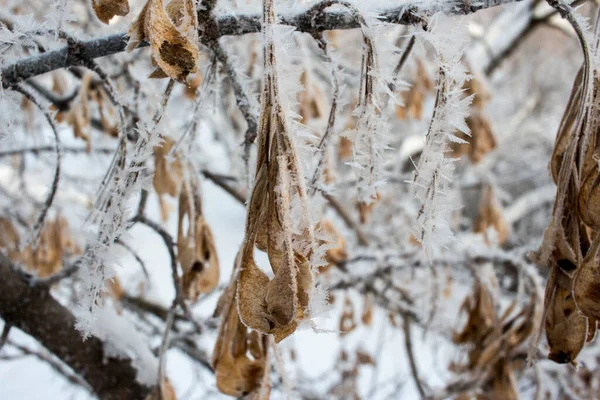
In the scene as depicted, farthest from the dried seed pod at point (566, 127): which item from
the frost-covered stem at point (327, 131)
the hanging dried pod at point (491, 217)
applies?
the hanging dried pod at point (491, 217)

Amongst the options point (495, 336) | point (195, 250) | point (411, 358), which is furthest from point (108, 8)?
point (411, 358)

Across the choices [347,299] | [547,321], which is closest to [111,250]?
[547,321]

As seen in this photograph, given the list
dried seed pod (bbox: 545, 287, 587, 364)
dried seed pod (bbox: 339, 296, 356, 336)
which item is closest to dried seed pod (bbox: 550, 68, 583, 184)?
dried seed pod (bbox: 545, 287, 587, 364)

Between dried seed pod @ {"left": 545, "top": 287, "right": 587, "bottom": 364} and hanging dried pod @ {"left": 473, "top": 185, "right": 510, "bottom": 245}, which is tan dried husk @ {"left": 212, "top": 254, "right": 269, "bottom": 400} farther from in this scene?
hanging dried pod @ {"left": 473, "top": 185, "right": 510, "bottom": 245}

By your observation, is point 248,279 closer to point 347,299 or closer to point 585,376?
point 347,299

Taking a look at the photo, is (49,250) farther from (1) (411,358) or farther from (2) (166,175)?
(1) (411,358)

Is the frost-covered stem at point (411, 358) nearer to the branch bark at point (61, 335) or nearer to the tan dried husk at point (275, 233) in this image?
the branch bark at point (61, 335)
